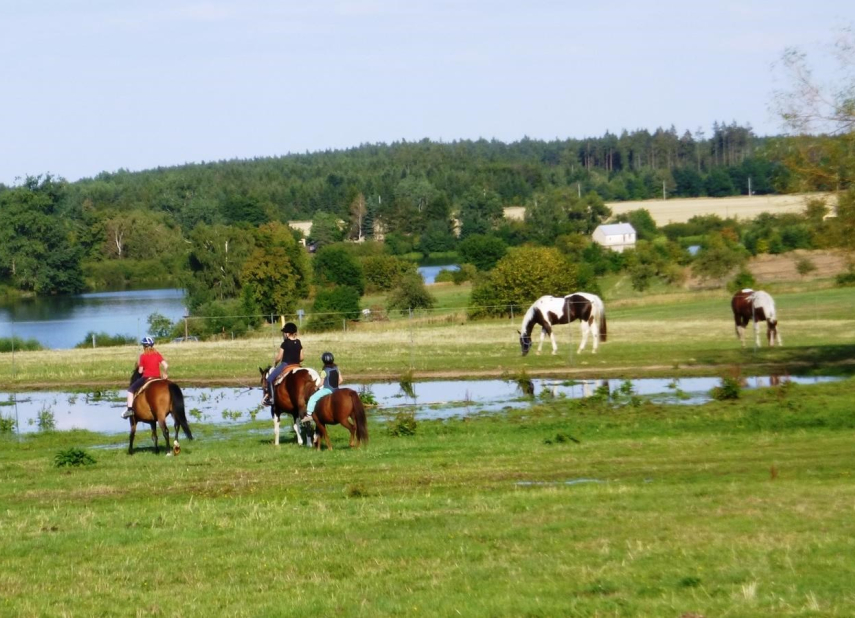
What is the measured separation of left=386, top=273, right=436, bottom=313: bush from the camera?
71875mm

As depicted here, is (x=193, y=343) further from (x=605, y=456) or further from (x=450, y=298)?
(x=605, y=456)

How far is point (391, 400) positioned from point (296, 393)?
9116mm

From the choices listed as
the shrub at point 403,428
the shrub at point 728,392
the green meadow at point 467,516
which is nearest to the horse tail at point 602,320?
the green meadow at point 467,516

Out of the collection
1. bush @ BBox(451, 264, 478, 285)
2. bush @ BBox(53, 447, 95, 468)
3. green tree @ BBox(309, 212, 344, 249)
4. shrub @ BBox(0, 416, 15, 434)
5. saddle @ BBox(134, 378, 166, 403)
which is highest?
green tree @ BBox(309, 212, 344, 249)

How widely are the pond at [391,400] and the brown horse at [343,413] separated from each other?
220 inches

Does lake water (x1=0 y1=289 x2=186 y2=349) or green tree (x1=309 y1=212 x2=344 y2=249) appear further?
green tree (x1=309 y1=212 x2=344 y2=249)

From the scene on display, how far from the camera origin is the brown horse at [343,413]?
19.2 metres

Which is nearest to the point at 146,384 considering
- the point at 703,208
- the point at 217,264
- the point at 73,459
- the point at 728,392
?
the point at 73,459

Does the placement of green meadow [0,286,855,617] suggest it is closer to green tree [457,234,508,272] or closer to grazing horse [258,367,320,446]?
grazing horse [258,367,320,446]

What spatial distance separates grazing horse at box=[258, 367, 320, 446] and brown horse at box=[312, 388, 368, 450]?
0.77 m

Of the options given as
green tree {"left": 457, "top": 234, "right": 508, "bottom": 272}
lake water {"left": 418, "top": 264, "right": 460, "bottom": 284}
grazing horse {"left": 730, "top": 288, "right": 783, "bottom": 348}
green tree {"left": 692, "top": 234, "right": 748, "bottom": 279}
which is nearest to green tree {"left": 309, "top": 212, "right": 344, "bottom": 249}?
lake water {"left": 418, "top": 264, "right": 460, "bottom": 284}

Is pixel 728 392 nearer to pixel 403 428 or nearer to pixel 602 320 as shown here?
pixel 403 428

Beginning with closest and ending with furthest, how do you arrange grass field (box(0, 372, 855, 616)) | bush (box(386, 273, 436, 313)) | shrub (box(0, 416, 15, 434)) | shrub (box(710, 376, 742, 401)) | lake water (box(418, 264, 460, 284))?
1. grass field (box(0, 372, 855, 616))
2. shrub (box(710, 376, 742, 401))
3. shrub (box(0, 416, 15, 434))
4. bush (box(386, 273, 436, 313))
5. lake water (box(418, 264, 460, 284))

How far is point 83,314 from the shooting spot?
9069 centimetres
